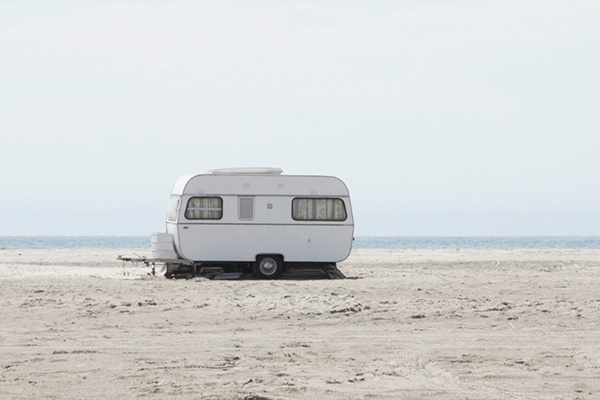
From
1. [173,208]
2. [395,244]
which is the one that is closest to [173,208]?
[173,208]

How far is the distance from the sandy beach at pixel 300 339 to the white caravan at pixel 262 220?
5.37 ft

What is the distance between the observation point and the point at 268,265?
70.1 ft

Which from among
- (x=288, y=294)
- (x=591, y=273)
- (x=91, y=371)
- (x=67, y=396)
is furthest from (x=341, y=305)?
(x=591, y=273)

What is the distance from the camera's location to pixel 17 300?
50.4 feet

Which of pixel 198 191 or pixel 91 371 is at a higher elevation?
pixel 198 191

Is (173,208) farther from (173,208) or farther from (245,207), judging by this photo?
(245,207)

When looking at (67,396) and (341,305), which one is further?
(341,305)

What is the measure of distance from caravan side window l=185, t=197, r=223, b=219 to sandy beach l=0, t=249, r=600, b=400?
2027 mm

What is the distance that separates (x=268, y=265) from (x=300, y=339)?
9677 mm

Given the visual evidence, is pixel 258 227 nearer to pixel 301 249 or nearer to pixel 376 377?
pixel 301 249

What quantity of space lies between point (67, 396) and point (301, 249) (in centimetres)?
1312

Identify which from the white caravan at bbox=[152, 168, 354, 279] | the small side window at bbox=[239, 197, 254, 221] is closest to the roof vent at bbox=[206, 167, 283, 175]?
the white caravan at bbox=[152, 168, 354, 279]

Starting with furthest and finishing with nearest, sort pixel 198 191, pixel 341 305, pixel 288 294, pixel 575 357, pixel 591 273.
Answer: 1. pixel 591 273
2. pixel 198 191
3. pixel 288 294
4. pixel 341 305
5. pixel 575 357

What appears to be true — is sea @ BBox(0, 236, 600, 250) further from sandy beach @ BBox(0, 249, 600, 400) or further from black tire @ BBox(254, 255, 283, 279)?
sandy beach @ BBox(0, 249, 600, 400)
